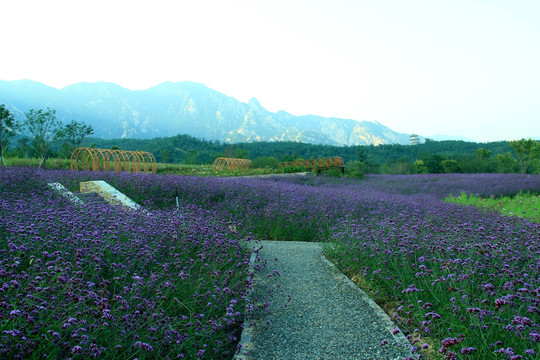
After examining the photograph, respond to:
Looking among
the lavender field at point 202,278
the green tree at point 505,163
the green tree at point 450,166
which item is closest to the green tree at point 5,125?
the lavender field at point 202,278

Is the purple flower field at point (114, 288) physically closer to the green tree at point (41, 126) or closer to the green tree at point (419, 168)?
the green tree at point (41, 126)

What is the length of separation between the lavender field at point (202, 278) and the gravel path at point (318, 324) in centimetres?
18

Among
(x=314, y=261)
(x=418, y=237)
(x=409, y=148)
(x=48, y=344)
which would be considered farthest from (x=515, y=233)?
(x=409, y=148)

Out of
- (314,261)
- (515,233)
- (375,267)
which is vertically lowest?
(314,261)

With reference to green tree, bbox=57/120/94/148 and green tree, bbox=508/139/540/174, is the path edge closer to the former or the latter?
green tree, bbox=57/120/94/148

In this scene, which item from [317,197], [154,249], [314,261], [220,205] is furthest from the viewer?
[317,197]

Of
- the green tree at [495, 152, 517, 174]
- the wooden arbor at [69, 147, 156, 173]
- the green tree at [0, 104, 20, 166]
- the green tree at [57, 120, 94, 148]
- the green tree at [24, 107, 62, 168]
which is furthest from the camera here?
the green tree at [495, 152, 517, 174]

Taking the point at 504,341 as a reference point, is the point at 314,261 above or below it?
below

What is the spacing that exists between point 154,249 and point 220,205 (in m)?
4.94

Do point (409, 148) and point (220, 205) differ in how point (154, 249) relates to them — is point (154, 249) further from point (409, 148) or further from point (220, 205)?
point (409, 148)

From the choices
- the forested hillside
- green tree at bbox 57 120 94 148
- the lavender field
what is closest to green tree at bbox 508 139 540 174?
the forested hillside

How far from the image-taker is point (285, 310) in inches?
146

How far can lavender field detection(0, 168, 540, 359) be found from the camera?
6.72ft

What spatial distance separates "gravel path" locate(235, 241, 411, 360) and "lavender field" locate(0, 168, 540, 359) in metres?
0.18
